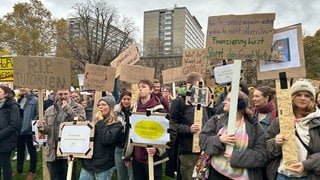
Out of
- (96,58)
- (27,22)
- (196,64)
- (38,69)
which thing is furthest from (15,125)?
(96,58)

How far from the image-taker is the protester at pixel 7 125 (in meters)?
6.13

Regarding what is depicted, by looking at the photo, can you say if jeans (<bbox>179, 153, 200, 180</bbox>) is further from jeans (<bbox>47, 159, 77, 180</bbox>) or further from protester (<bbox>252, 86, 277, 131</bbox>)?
jeans (<bbox>47, 159, 77, 180</bbox>)

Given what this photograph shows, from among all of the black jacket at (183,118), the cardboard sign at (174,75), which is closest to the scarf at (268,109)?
the black jacket at (183,118)

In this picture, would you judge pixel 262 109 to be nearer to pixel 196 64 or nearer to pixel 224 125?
pixel 224 125

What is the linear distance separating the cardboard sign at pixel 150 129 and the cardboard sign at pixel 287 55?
59.0 inches

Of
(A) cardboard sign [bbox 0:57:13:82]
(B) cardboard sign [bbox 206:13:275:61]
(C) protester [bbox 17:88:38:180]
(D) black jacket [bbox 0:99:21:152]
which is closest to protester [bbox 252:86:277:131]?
(B) cardboard sign [bbox 206:13:275:61]

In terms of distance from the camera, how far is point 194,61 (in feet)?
25.6

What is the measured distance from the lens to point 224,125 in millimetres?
3879

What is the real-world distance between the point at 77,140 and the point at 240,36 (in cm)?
265

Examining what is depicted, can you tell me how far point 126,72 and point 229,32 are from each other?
3.64 metres

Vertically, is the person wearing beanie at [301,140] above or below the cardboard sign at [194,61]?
below

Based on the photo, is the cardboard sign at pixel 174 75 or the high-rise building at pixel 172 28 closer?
the cardboard sign at pixel 174 75

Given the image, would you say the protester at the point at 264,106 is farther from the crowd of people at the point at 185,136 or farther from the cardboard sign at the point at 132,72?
the cardboard sign at the point at 132,72

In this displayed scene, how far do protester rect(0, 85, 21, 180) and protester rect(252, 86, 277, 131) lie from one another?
394 centimetres
